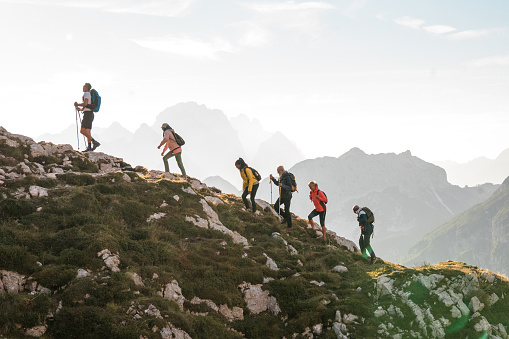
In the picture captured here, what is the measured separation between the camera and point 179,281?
49.8ft

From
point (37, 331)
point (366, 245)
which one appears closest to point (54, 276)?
point (37, 331)

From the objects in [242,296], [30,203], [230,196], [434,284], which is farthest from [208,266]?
[230,196]

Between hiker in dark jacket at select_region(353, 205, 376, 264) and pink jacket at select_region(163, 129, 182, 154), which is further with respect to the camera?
pink jacket at select_region(163, 129, 182, 154)

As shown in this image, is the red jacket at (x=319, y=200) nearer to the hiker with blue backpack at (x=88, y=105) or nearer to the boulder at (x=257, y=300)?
the boulder at (x=257, y=300)

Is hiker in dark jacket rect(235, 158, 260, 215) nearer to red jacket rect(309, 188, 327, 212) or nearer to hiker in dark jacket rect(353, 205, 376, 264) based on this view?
red jacket rect(309, 188, 327, 212)

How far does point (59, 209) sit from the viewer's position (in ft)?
56.9

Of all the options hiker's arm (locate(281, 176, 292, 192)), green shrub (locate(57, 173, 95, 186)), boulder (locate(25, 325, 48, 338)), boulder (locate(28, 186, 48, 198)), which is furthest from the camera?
hiker's arm (locate(281, 176, 292, 192))

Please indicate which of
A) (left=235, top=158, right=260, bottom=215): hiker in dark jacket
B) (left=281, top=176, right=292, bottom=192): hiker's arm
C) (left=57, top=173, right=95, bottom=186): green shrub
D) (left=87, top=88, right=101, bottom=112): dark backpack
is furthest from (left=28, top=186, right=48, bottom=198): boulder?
(left=281, top=176, right=292, bottom=192): hiker's arm

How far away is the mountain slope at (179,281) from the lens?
39.9 ft

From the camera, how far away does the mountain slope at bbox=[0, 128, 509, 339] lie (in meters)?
12.1

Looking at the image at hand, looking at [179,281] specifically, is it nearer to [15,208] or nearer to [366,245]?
[15,208]

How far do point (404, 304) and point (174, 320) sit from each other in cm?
890

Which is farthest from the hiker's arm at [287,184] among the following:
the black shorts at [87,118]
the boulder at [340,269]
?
the black shorts at [87,118]

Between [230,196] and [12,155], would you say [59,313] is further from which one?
[230,196]
